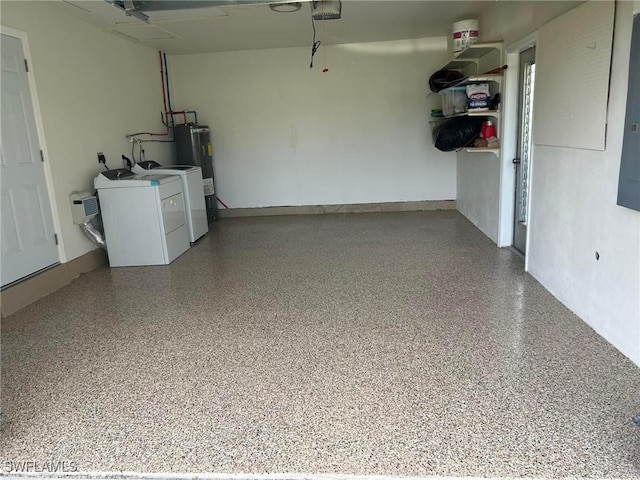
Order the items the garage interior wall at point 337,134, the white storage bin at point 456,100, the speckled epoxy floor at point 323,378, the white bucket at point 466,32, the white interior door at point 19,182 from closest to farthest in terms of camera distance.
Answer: the speckled epoxy floor at point 323,378 → the garage interior wall at point 337,134 → the white interior door at point 19,182 → the white bucket at point 466,32 → the white storage bin at point 456,100

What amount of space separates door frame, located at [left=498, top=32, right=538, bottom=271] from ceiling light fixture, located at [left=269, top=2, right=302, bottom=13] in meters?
2.11

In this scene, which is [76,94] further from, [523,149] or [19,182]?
[523,149]

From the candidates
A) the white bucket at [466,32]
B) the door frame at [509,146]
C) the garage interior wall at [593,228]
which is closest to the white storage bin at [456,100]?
the white bucket at [466,32]

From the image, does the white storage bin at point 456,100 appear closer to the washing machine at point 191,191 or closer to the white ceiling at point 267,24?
the white ceiling at point 267,24

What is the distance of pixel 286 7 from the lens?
15.3 feet

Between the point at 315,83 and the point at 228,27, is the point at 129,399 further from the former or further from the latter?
the point at 315,83

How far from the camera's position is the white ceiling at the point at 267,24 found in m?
4.68

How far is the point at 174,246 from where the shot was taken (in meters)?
5.08

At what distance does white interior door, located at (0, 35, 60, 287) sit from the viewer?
3.74 m

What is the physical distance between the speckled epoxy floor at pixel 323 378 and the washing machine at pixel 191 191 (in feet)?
4.96

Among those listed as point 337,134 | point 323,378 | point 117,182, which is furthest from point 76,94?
point 323,378

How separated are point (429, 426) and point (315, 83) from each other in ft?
19.3

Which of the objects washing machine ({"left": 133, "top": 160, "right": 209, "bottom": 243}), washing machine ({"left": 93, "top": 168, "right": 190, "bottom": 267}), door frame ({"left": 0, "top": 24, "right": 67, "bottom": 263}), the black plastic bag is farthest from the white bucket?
door frame ({"left": 0, "top": 24, "right": 67, "bottom": 263})

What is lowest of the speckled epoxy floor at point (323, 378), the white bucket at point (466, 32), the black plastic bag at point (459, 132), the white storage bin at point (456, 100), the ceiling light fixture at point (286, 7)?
the speckled epoxy floor at point (323, 378)
